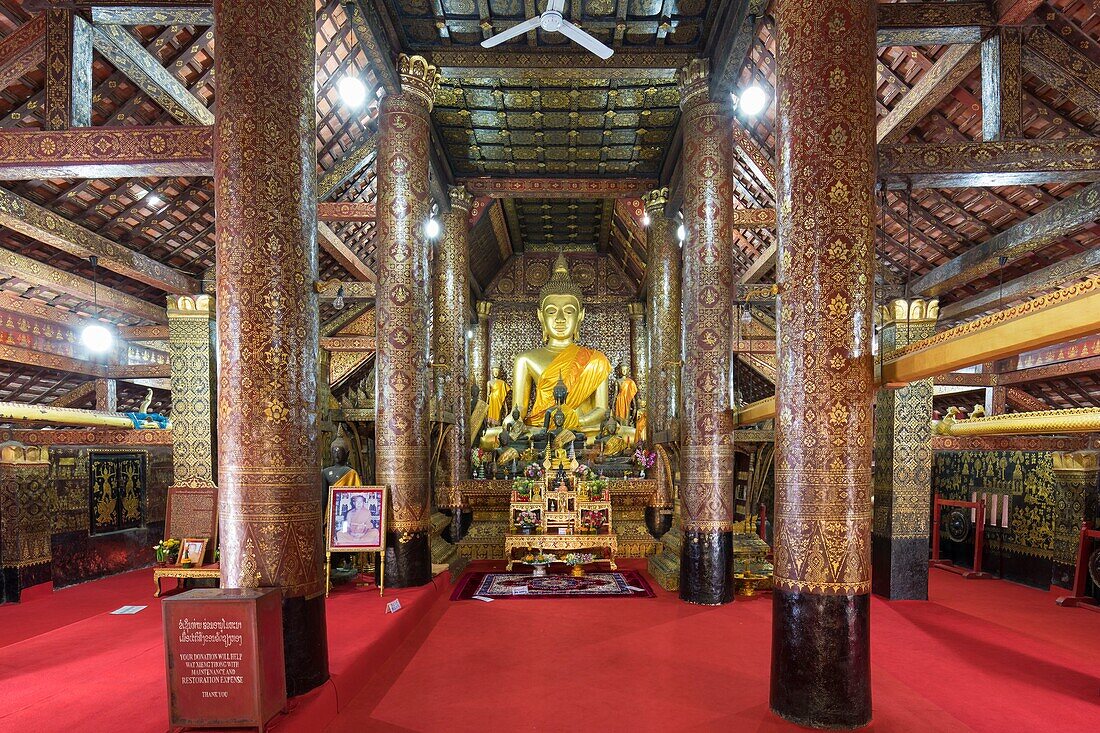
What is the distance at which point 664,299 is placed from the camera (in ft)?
38.4

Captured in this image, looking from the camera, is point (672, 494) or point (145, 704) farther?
point (672, 494)

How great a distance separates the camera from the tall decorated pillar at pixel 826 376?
3703mm

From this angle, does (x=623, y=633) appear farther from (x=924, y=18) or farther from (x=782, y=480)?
(x=924, y=18)

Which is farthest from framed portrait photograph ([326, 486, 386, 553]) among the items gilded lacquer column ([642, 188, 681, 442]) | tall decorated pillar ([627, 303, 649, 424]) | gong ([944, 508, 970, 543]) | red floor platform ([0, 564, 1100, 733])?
tall decorated pillar ([627, 303, 649, 424])

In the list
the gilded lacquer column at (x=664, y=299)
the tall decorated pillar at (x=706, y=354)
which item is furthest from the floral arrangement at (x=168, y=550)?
the gilded lacquer column at (x=664, y=299)

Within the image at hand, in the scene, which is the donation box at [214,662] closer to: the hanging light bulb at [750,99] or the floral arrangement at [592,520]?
the floral arrangement at [592,520]

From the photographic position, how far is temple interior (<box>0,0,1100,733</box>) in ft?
12.3

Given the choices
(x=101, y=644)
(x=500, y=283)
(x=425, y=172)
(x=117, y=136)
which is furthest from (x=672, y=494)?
(x=500, y=283)

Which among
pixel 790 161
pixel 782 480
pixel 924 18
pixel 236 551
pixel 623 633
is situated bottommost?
pixel 623 633

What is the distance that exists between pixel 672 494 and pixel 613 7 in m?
6.65

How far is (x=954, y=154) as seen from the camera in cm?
552

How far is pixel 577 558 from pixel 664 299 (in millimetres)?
5264

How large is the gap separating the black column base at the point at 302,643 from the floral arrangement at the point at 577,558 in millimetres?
4670

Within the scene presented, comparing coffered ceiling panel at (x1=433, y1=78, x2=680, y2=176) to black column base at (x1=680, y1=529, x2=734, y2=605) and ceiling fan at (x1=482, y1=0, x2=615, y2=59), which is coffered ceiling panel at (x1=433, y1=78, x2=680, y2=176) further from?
black column base at (x1=680, y1=529, x2=734, y2=605)
